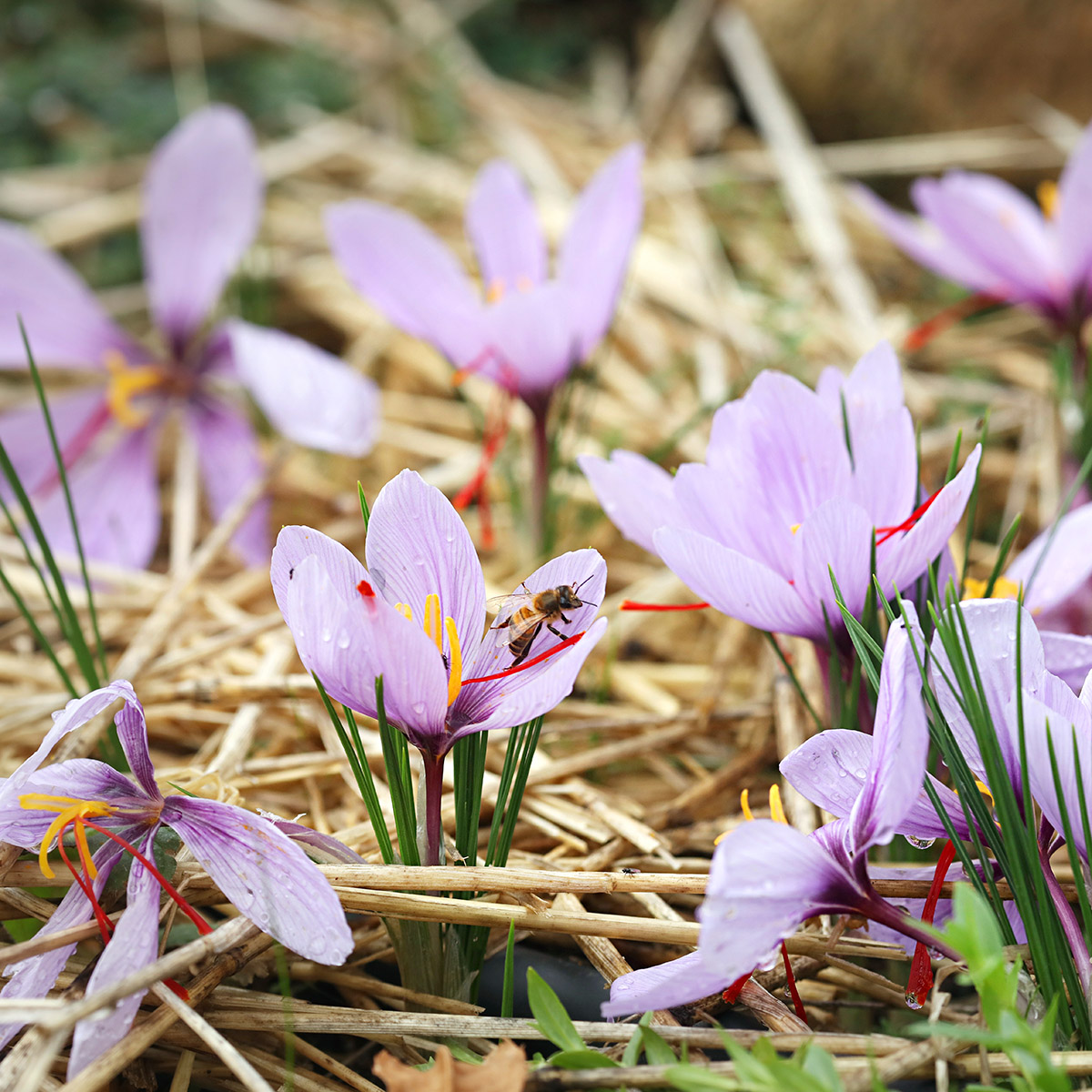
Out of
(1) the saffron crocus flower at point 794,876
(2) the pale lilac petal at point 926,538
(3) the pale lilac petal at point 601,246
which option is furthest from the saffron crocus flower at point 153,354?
(1) the saffron crocus flower at point 794,876

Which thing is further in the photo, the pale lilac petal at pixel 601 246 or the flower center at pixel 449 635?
the pale lilac petal at pixel 601 246

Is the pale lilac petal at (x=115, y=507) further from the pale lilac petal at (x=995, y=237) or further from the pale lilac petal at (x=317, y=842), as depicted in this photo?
the pale lilac petal at (x=995, y=237)

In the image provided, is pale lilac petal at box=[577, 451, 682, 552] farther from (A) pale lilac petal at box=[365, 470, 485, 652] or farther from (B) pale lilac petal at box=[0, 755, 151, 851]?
(B) pale lilac petal at box=[0, 755, 151, 851]

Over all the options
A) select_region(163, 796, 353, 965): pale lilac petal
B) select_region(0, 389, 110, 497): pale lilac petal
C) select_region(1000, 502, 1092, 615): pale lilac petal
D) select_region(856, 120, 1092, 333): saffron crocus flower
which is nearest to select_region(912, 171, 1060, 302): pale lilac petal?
select_region(856, 120, 1092, 333): saffron crocus flower

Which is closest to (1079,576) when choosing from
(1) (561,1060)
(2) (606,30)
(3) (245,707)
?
(1) (561,1060)

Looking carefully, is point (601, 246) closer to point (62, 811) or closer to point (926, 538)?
point (926, 538)

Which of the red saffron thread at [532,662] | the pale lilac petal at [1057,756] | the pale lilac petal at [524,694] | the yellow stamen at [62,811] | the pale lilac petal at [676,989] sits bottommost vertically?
the pale lilac petal at [676,989]
